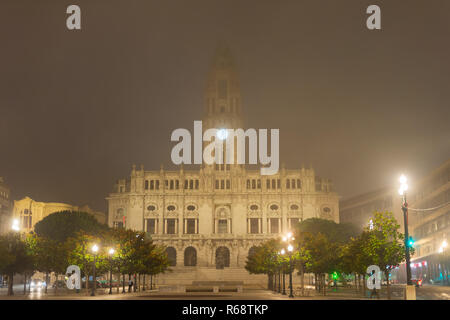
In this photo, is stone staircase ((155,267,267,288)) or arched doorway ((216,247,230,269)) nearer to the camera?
stone staircase ((155,267,267,288))

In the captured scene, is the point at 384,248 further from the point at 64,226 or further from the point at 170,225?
the point at 170,225

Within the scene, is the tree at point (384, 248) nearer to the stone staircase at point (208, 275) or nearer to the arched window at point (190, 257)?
the stone staircase at point (208, 275)

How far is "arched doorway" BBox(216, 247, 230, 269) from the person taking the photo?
13300cm

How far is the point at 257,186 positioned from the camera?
138875 millimetres

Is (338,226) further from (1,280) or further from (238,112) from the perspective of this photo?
(1,280)

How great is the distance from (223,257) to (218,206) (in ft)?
43.6

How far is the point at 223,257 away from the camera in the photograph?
5256 inches

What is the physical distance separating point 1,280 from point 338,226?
70.1m

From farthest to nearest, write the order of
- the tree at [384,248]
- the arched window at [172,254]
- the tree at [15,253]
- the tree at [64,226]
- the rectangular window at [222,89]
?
the rectangular window at [222,89]
the arched window at [172,254]
the tree at [64,226]
the tree at [15,253]
the tree at [384,248]

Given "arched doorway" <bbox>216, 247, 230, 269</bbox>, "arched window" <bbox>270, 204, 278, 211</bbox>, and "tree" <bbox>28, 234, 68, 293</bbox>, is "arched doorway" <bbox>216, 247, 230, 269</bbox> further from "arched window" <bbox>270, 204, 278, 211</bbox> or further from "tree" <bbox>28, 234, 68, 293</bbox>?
"tree" <bbox>28, 234, 68, 293</bbox>

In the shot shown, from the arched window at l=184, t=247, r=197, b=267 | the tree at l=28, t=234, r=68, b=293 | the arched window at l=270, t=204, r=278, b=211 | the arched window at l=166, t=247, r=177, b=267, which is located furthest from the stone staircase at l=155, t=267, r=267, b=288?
the tree at l=28, t=234, r=68, b=293

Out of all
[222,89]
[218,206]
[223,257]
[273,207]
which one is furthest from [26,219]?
[273,207]

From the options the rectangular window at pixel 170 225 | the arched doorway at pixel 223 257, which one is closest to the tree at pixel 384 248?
the arched doorway at pixel 223 257

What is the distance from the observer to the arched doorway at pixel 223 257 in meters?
133
